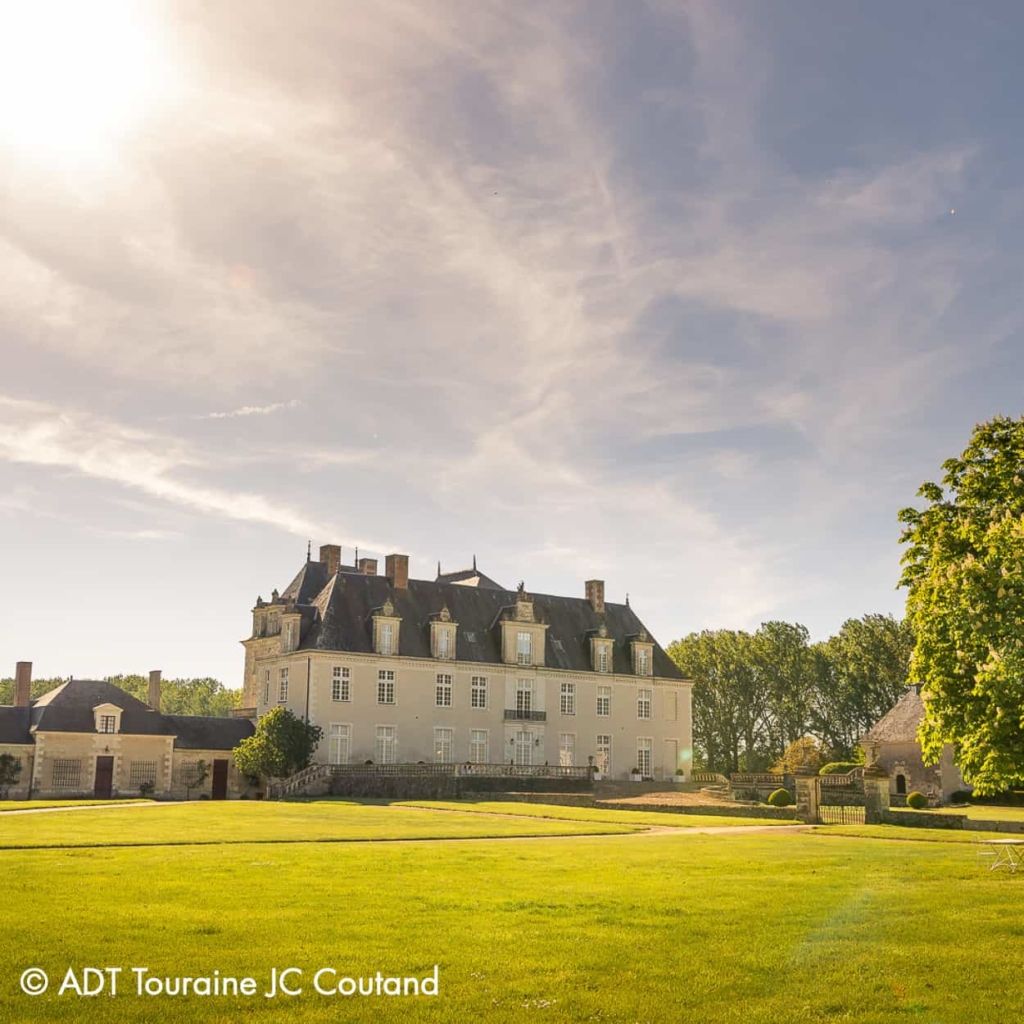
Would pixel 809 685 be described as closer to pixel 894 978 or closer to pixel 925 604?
pixel 925 604

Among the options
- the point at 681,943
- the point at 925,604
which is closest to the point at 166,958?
the point at 681,943

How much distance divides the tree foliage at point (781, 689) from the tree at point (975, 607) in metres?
68.2

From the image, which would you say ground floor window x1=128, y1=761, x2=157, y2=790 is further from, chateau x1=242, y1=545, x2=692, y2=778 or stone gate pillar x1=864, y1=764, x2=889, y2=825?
stone gate pillar x1=864, y1=764, x2=889, y2=825

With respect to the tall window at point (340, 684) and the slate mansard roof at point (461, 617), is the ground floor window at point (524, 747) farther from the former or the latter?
the tall window at point (340, 684)

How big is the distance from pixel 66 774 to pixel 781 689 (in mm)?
56489

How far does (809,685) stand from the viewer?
293 feet

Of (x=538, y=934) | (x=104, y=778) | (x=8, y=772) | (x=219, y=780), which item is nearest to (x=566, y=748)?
(x=219, y=780)

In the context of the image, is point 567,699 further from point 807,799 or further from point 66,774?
point 807,799

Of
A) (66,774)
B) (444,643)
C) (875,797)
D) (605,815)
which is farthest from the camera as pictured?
(444,643)

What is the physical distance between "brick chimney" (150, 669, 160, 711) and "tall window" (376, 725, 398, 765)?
465 inches

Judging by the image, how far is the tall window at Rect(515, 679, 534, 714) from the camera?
63750mm

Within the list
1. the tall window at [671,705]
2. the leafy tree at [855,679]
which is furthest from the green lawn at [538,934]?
the leafy tree at [855,679]

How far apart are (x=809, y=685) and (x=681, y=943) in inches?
3251

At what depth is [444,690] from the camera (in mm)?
61500
